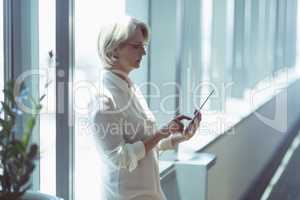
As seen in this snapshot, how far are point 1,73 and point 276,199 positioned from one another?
3239 millimetres

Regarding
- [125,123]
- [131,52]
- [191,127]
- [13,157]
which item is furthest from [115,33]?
[13,157]

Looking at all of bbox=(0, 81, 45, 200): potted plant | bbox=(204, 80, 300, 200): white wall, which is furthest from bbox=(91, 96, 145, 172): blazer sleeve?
bbox=(204, 80, 300, 200): white wall

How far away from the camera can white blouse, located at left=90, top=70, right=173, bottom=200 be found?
1.86 meters

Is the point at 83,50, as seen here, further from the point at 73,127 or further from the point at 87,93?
the point at 73,127

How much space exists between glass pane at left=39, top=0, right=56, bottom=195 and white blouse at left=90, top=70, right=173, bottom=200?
0.22 metres

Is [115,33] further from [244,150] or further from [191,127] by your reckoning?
[244,150]

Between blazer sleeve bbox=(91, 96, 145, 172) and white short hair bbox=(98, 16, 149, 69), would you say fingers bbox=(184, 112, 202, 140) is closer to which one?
blazer sleeve bbox=(91, 96, 145, 172)

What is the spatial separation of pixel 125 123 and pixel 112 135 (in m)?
0.08

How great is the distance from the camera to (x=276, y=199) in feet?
15.0

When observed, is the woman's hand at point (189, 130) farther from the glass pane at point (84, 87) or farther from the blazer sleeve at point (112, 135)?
the glass pane at point (84, 87)

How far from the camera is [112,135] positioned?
1857 millimetres

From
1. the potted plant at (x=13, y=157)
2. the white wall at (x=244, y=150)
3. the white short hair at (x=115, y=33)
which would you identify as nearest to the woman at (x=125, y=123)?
the white short hair at (x=115, y=33)

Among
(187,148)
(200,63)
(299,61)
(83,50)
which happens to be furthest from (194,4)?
(299,61)

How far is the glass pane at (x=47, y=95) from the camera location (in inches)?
79.8
